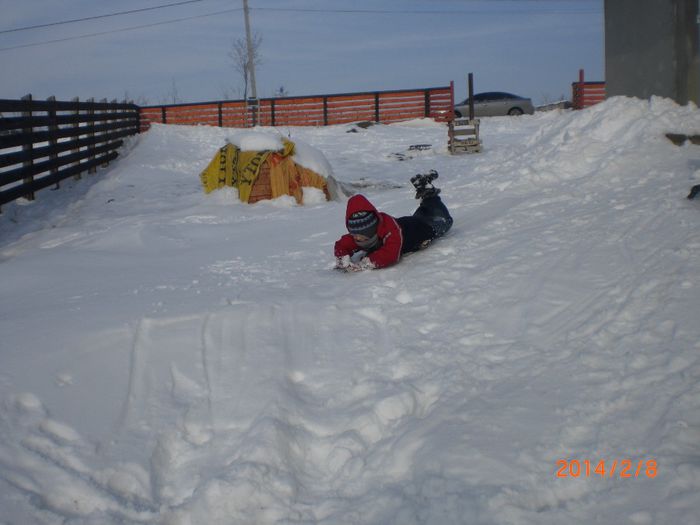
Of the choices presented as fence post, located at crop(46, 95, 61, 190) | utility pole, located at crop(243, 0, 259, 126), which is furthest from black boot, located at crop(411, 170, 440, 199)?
utility pole, located at crop(243, 0, 259, 126)

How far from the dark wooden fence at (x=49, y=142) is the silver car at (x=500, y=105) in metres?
17.0

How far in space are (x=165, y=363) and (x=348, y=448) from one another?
4.31 feet

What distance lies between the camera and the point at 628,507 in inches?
88.2

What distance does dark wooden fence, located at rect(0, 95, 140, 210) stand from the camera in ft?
32.0

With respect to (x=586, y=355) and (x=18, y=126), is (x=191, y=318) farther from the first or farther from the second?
(x=18, y=126)

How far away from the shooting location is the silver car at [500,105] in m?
29.1

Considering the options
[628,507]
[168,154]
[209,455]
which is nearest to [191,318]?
[209,455]

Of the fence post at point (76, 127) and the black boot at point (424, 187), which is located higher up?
the fence post at point (76, 127)

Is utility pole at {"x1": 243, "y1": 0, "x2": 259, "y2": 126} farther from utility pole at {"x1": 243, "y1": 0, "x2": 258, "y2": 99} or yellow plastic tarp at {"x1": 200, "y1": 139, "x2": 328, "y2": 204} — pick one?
yellow plastic tarp at {"x1": 200, "y1": 139, "x2": 328, "y2": 204}

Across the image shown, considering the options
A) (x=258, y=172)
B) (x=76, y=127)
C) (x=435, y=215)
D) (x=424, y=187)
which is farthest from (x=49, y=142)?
(x=435, y=215)
